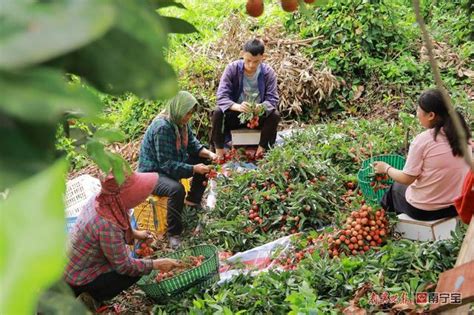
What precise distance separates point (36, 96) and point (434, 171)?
286cm

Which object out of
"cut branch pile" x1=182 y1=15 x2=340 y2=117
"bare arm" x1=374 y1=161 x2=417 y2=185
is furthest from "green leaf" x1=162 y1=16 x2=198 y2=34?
"cut branch pile" x1=182 y1=15 x2=340 y2=117

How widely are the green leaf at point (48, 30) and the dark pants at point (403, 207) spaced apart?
2.94m

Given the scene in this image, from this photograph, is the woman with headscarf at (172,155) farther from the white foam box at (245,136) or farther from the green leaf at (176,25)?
the green leaf at (176,25)

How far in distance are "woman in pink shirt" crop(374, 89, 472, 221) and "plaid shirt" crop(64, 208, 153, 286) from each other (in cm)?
133

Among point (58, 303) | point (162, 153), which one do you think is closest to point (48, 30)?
point (58, 303)

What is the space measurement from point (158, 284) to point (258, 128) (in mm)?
1995

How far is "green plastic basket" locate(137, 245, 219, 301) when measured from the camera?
2820 millimetres

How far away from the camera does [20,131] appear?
394 mm

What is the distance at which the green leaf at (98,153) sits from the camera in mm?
1052

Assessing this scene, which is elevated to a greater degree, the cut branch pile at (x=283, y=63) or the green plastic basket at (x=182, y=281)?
the cut branch pile at (x=283, y=63)

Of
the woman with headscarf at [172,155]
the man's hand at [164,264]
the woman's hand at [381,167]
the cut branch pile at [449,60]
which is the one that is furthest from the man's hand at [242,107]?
the cut branch pile at [449,60]

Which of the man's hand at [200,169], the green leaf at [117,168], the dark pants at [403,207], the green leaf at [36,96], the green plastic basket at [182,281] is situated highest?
the green leaf at [36,96]

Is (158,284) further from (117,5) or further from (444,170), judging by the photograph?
(117,5)

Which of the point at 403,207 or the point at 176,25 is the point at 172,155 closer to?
the point at 403,207
